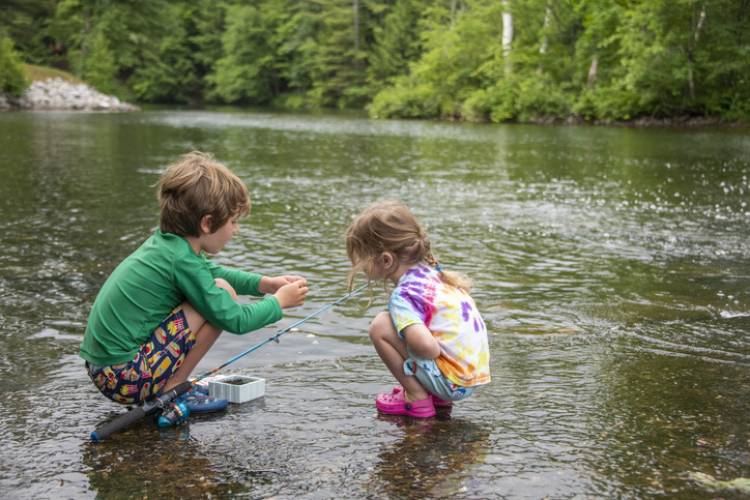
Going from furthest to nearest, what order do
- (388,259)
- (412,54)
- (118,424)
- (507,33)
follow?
(412,54) < (507,33) < (388,259) < (118,424)

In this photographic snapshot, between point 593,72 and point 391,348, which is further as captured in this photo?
point 593,72

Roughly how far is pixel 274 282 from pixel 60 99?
48.4 metres

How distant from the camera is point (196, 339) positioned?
388 cm

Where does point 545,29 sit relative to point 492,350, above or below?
above

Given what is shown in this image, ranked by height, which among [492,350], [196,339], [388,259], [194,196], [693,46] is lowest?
[492,350]

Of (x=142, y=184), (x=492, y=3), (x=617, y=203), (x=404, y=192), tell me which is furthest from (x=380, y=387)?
(x=492, y=3)

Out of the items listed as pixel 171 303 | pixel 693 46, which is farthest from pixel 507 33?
pixel 171 303

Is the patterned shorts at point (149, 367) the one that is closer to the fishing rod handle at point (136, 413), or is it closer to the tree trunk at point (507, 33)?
the fishing rod handle at point (136, 413)

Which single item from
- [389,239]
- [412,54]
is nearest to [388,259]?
[389,239]

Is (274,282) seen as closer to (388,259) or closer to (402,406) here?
(388,259)

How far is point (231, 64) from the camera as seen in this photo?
77.9 meters

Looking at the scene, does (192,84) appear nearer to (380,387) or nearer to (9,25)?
(9,25)

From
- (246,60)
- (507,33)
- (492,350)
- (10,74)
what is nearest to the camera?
(492,350)

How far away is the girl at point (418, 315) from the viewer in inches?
151
